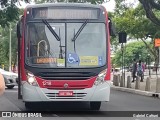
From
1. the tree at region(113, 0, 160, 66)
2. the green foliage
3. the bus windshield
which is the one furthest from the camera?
the tree at region(113, 0, 160, 66)

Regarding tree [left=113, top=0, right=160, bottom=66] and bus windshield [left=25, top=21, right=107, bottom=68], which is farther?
tree [left=113, top=0, right=160, bottom=66]

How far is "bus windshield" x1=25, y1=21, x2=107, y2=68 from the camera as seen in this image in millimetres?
11438

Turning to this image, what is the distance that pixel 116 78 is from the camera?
90.0ft

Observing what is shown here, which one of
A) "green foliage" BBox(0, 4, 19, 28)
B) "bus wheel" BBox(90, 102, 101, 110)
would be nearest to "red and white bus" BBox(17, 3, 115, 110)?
"bus wheel" BBox(90, 102, 101, 110)

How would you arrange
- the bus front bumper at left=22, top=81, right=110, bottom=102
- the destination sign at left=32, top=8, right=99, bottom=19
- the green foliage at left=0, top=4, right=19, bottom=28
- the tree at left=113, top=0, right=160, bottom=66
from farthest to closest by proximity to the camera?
the tree at left=113, top=0, right=160, bottom=66, the green foliage at left=0, top=4, right=19, bottom=28, the destination sign at left=32, top=8, right=99, bottom=19, the bus front bumper at left=22, top=81, right=110, bottom=102

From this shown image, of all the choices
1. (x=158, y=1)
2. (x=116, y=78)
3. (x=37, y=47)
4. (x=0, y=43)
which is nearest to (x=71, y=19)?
(x=37, y=47)

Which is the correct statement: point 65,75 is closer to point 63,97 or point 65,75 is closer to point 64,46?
point 63,97

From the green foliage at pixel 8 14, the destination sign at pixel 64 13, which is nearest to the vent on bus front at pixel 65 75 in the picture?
the destination sign at pixel 64 13

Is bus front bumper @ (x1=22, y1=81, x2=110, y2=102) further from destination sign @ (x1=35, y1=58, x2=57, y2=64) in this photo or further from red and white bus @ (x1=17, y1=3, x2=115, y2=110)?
destination sign @ (x1=35, y1=58, x2=57, y2=64)

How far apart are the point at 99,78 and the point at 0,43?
170ft

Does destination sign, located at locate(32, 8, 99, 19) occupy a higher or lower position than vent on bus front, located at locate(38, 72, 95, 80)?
higher

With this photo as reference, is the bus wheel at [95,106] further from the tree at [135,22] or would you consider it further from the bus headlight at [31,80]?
the tree at [135,22]

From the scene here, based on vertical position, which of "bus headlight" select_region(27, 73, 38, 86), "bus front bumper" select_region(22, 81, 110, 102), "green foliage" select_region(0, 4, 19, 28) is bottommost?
"bus front bumper" select_region(22, 81, 110, 102)

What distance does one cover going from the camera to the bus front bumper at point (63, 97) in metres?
11.1
